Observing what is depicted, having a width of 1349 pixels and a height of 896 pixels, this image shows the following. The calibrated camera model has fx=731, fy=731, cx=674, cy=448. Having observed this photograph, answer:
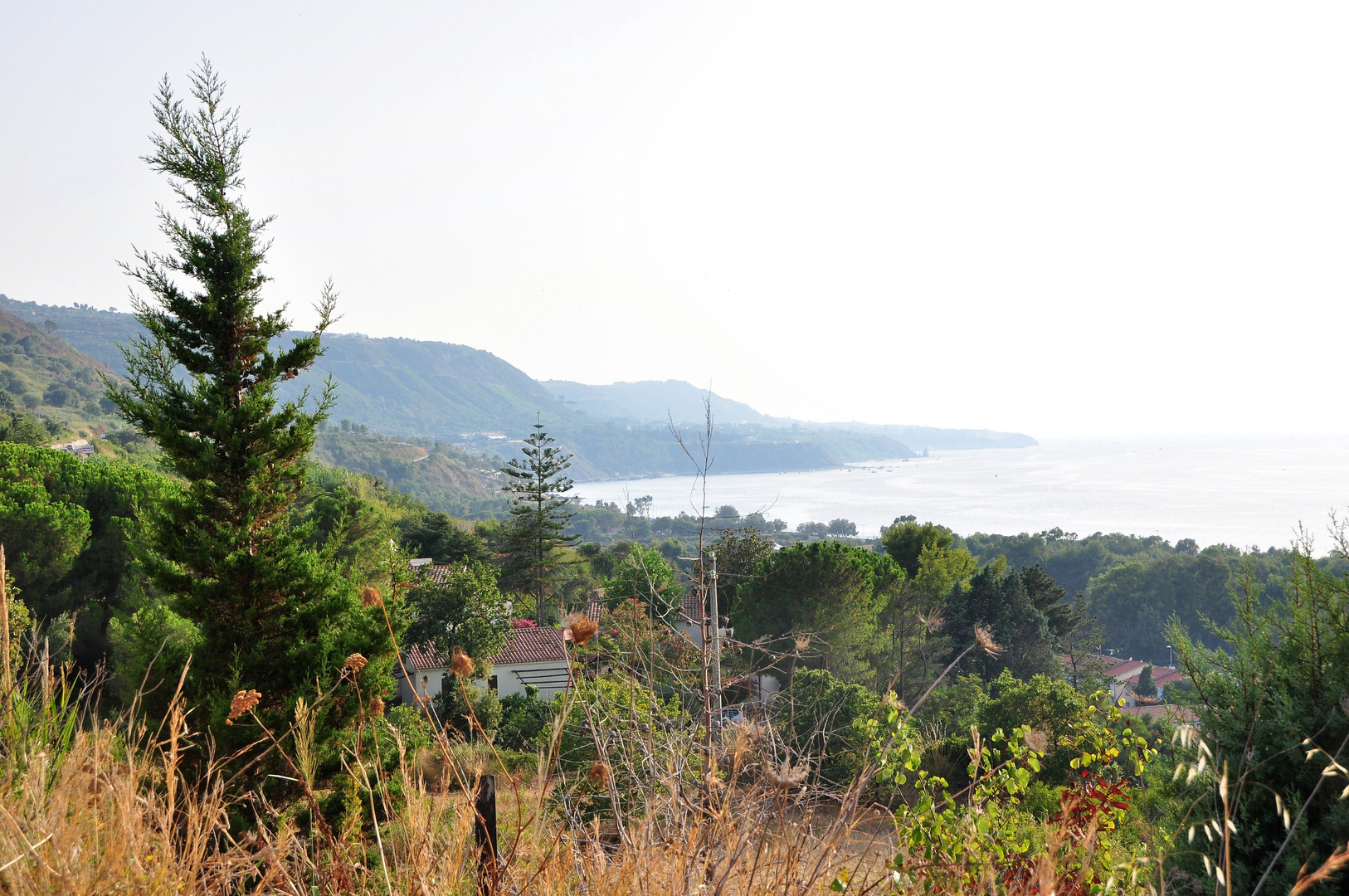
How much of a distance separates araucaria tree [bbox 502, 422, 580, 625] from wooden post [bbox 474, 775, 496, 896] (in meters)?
18.8

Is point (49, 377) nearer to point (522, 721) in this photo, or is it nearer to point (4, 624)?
point (522, 721)

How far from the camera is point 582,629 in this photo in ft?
5.24

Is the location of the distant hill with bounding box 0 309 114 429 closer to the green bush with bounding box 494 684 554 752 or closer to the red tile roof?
the red tile roof

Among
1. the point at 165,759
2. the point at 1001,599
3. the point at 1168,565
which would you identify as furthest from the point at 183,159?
the point at 1168,565

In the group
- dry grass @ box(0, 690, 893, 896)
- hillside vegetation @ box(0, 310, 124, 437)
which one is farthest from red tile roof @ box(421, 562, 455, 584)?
hillside vegetation @ box(0, 310, 124, 437)

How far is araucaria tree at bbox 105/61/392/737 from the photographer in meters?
5.92

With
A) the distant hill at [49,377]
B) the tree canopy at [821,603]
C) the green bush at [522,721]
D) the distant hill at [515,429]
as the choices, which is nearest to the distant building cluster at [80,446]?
the distant hill at [49,377]

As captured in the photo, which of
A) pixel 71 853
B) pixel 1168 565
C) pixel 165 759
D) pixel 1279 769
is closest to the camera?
pixel 71 853

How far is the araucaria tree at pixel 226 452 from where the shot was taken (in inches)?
233

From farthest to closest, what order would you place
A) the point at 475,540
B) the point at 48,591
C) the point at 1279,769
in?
1. the point at 475,540
2. the point at 48,591
3. the point at 1279,769

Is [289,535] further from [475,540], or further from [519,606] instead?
[475,540]

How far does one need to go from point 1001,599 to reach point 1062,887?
1939cm

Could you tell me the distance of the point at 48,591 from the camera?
14047 millimetres

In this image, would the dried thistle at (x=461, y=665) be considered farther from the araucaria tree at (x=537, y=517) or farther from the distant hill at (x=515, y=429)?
the distant hill at (x=515, y=429)
